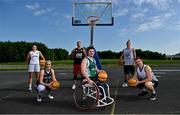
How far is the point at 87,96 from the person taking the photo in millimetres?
9727

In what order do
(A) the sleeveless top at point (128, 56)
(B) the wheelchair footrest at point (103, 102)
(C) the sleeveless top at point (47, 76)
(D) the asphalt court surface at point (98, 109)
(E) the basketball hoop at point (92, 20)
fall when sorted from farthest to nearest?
(E) the basketball hoop at point (92, 20) < (A) the sleeveless top at point (128, 56) < (C) the sleeveless top at point (47, 76) < (B) the wheelchair footrest at point (103, 102) < (D) the asphalt court surface at point (98, 109)

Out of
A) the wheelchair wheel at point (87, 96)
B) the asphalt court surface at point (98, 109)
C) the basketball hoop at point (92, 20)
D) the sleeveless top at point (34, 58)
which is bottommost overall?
the asphalt court surface at point (98, 109)

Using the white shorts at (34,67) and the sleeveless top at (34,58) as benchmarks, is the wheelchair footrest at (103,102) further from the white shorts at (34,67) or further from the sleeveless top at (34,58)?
the sleeveless top at (34,58)

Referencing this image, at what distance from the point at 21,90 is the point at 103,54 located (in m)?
78.4

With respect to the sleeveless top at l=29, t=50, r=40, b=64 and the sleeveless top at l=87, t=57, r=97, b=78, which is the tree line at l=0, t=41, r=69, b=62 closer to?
the sleeveless top at l=29, t=50, r=40, b=64

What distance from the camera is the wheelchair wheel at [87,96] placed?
31.2 feet

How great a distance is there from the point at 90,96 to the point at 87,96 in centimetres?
10

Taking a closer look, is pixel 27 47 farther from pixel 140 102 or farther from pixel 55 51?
pixel 140 102

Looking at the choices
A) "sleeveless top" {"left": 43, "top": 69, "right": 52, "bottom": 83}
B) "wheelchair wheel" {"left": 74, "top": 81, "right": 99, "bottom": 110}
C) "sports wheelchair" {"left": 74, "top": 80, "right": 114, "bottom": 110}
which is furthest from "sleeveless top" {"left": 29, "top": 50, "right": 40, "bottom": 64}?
"wheelchair wheel" {"left": 74, "top": 81, "right": 99, "bottom": 110}

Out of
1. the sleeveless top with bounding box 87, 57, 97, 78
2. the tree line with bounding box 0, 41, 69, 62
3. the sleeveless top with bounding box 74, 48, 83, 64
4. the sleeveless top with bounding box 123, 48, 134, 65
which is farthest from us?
the tree line with bounding box 0, 41, 69, 62

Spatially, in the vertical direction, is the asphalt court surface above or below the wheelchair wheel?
below

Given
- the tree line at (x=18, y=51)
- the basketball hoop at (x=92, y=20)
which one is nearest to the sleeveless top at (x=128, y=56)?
the basketball hoop at (x=92, y=20)

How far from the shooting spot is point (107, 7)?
20.4m

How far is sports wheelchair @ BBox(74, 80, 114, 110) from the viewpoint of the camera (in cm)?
950
